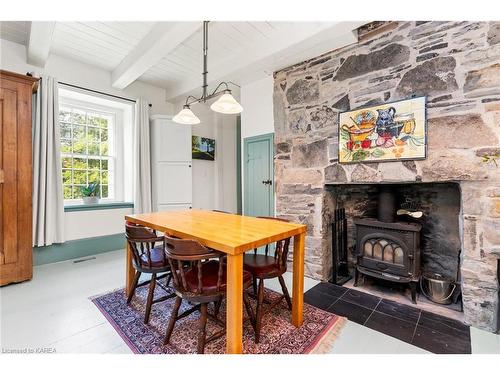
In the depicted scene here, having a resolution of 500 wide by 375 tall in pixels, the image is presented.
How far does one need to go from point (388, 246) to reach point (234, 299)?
1944mm

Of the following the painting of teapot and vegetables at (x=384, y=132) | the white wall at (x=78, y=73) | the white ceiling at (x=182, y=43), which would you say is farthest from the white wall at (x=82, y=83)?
the painting of teapot and vegetables at (x=384, y=132)

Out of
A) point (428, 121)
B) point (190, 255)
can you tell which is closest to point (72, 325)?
point (190, 255)

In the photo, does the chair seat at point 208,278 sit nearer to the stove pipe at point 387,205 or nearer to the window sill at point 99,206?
the stove pipe at point 387,205

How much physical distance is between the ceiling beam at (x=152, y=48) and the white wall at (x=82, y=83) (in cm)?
24

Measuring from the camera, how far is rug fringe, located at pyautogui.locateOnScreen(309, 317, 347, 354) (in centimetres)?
162

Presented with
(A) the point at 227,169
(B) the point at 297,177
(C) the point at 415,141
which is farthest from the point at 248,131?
(C) the point at 415,141

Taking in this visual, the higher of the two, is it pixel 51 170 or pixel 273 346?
pixel 51 170

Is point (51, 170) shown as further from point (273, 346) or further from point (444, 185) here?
point (444, 185)

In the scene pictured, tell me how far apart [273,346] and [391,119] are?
221 cm

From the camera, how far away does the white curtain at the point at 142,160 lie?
3.93 meters

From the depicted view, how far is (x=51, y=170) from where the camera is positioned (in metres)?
3.17
